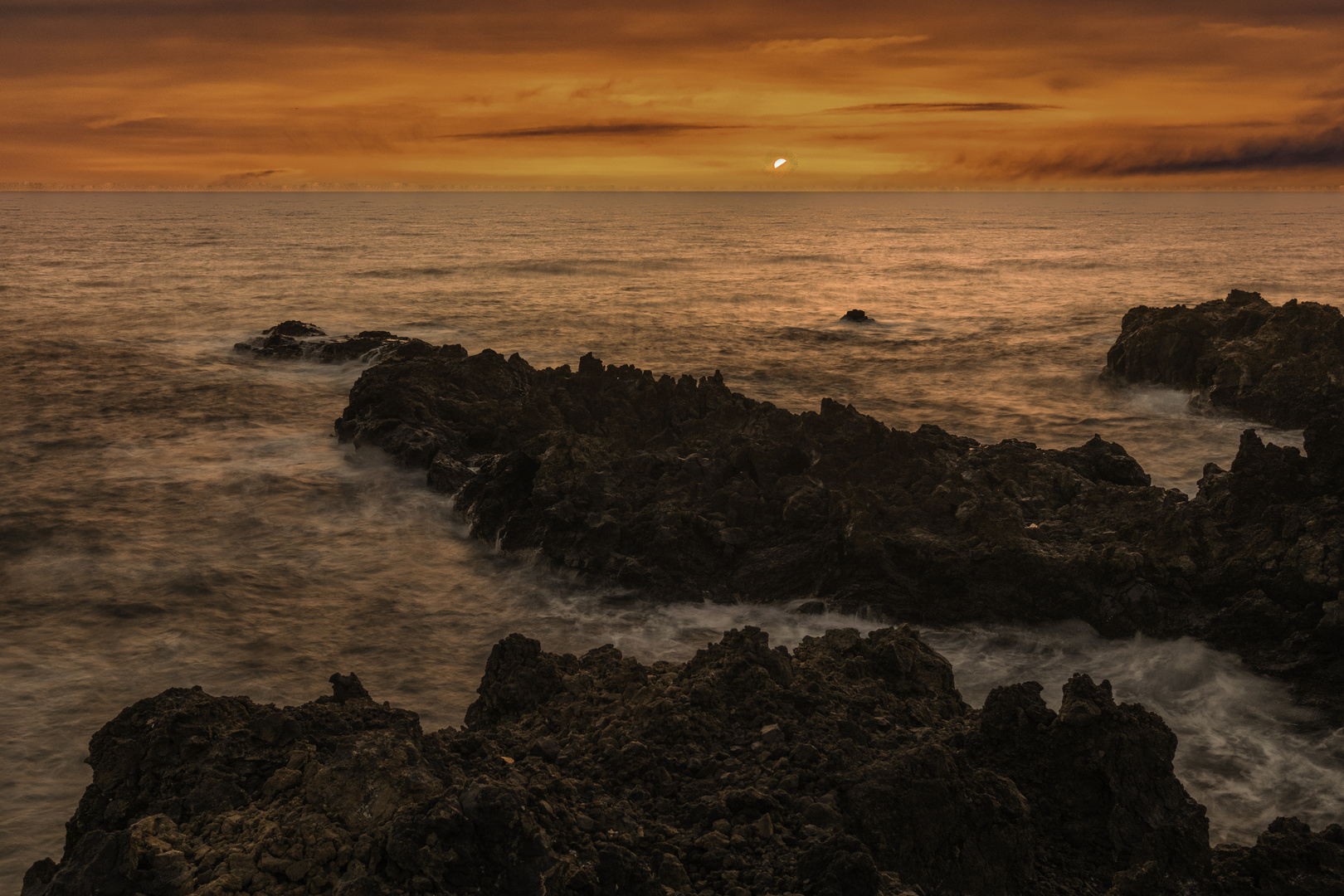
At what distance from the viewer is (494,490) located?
61.6 ft

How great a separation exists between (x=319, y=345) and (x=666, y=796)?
3250 centimetres

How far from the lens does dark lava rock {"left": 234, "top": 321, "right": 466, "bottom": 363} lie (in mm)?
35844

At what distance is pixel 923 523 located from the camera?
1600 cm

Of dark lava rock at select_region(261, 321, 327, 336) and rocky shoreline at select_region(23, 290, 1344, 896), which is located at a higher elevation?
dark lava rock at select_region(261, 321, 327, 336)

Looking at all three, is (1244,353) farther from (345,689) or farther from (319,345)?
(319,345)

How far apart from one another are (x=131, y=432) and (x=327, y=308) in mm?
27757

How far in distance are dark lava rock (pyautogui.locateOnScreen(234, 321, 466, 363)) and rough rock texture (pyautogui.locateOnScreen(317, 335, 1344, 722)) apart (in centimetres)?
1643

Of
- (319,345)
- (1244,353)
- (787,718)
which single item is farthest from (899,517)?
(319,345)

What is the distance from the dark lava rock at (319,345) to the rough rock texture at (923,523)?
16.4 meters

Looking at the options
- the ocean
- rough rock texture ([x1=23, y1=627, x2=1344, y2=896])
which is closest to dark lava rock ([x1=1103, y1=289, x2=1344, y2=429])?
the ocean

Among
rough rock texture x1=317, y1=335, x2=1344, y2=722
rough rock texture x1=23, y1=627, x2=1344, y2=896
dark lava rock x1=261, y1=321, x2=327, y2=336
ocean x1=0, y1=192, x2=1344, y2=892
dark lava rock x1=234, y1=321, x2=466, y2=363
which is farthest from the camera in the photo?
dark lava rock x1=261, y1=321, x2=327, y2=336

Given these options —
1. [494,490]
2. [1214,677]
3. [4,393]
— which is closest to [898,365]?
[494,490]

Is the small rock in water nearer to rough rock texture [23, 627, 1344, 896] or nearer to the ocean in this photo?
rough rock texture [23, 627, 1344, 896]

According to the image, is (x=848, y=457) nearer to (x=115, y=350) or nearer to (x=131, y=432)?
(x=131, y=432)
